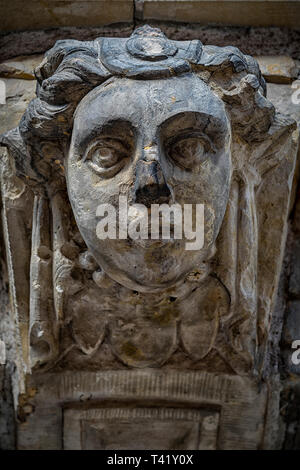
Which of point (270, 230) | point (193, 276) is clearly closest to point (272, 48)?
point (270, 230)

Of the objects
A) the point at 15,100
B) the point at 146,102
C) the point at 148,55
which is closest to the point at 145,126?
the point at 146,102

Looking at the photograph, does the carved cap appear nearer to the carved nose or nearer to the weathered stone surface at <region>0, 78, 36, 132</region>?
the carved nose

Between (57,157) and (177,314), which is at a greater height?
(57,157)

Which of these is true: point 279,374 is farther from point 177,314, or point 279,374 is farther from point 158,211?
point 158,211

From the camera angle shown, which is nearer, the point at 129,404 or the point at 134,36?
the point at 134,36

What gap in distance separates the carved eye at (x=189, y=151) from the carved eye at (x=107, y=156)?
10 centimetres

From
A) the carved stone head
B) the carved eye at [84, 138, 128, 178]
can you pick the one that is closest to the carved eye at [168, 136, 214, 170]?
the carved stone head

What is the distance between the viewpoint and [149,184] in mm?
1233

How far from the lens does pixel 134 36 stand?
1373mm

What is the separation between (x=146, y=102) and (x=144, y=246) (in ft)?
0.97

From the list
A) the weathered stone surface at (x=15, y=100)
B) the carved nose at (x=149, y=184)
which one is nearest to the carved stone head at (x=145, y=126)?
the carved nose at (x=149, y=184)

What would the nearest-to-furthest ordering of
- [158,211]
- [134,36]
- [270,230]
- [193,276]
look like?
[158,211], [134,36], [193,276], [270,230]

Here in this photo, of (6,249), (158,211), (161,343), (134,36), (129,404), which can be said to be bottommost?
(129,404)

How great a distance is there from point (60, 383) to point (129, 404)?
208mm
